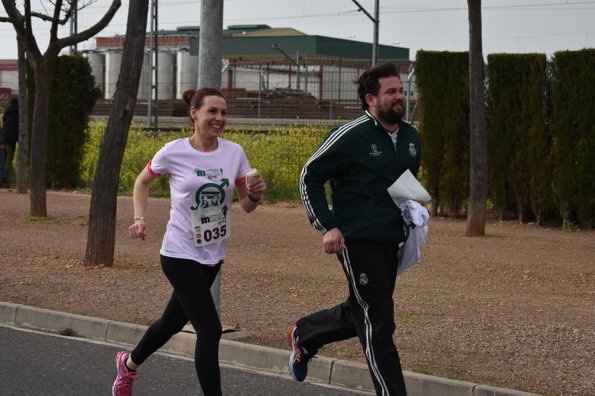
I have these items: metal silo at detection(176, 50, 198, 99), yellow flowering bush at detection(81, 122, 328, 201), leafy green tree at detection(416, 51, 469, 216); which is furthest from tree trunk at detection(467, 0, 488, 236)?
metal silo at detection(176, 50, 198, 99)

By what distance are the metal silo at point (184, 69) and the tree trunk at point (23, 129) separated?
22.2m

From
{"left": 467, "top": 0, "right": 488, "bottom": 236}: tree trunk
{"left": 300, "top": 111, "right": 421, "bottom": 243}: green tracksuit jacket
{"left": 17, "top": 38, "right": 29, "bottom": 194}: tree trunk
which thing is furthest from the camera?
{"left": 17, "top": 38, "right": 29, "bottom": 194}: tree trunk

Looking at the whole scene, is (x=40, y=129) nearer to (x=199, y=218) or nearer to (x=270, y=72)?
(x=199, y=218)

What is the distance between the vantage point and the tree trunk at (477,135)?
1554 cm

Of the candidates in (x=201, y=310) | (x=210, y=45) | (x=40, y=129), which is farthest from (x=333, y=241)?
(x=40, y=129)

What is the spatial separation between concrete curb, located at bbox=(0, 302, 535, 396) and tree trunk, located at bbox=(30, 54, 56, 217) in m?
7.07

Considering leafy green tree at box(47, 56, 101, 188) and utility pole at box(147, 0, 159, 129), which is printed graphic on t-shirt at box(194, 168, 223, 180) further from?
utility pole at box(147, 0, 159, 129)

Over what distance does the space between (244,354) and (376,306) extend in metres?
2.41

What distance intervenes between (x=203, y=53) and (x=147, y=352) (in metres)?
3.34

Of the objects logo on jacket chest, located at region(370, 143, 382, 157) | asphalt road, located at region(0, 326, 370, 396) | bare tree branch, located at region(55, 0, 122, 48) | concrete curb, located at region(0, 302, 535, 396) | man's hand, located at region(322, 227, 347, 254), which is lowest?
asphalt road, located at region(0, 326, 370, 396)

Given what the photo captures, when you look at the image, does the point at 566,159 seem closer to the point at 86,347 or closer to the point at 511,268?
the point at 511,268

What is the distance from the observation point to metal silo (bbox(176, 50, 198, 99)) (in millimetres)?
45531

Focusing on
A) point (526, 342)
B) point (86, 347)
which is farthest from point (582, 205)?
point (86, 347)

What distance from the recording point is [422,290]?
10.8m
